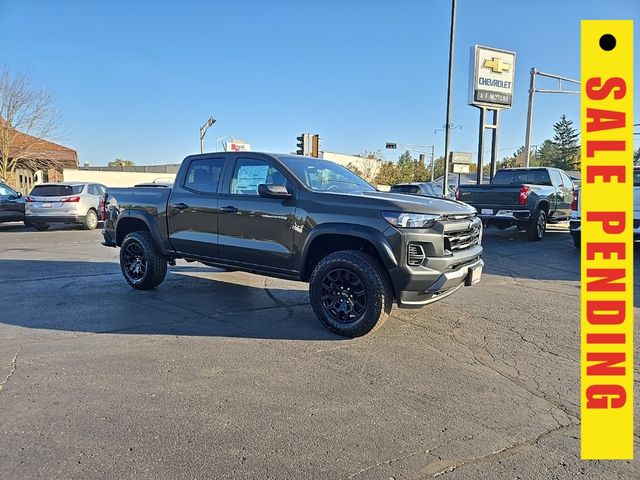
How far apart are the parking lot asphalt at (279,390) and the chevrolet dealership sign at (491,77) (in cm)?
1299

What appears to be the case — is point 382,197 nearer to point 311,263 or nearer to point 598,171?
point 311,263

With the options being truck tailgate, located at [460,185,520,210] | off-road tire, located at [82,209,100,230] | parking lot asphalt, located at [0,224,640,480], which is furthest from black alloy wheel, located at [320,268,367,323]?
off-road tire, located at [82,209,100,230]

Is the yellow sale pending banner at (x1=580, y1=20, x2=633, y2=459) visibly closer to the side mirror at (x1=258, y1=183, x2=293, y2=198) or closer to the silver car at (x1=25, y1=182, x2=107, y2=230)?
the side mirror at (x1=258, y1=183, x2=293, y2=198)

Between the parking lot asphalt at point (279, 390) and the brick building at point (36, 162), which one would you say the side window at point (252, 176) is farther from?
the brick building at point (36, 162)

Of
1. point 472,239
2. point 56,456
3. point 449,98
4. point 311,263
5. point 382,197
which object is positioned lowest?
point 56,456

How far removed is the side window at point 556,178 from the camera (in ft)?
42.4

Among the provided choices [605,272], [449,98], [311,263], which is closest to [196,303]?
[311,263]

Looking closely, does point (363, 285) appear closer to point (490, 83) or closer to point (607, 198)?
point (607, 198)

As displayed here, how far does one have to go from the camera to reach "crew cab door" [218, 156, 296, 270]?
5094 mm

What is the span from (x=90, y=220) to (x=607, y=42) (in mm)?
16414

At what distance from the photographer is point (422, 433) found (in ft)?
9.29

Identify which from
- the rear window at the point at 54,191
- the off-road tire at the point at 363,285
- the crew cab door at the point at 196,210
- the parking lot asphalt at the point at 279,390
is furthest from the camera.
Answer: the rear window at the point at 54,191

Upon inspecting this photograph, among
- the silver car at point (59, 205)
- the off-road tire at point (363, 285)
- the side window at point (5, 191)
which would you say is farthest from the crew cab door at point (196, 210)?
the side window at point (5, 191)

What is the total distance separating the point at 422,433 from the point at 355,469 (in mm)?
583
